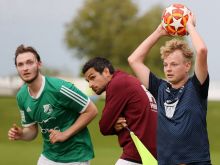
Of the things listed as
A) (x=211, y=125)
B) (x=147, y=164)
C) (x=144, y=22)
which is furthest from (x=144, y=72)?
(x=144, y=22)

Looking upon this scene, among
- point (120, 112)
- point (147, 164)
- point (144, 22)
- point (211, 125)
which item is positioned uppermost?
point (120, 112)

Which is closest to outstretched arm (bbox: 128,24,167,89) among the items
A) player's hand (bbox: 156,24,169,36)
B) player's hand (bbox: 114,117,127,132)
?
player's hand (bbox: 156,24,169,36)

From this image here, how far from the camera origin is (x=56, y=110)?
27.8 ft

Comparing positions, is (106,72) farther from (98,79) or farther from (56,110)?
(56,110)

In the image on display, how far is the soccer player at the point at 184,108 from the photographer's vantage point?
688 cm

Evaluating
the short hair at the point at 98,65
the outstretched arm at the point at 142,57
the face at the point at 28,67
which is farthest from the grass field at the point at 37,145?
the outstretched arm at the point at 142,57

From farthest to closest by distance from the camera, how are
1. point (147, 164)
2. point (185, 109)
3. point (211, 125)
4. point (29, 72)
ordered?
1. point (211, 125)
2. point (29, 72)
3. point (147, 164)
4. point (185, 109)

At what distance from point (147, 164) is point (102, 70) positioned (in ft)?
3.61

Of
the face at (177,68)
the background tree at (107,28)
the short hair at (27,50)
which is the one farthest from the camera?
the background tree at (107,28)

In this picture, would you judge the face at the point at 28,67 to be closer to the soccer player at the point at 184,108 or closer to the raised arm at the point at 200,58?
the soccer player at the point at 184,108

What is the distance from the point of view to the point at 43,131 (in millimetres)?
8633

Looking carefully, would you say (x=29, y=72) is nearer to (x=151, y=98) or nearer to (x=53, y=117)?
(x=53, y=117)

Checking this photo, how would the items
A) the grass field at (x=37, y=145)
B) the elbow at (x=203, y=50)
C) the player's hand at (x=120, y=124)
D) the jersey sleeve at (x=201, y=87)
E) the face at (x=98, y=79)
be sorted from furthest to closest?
the grass field at (x=37, y=145), the face at (x=98, y=79), the player's hand at (x=120, y=124), the jersey sleeve at (x=201, y=87), the elbow at (x=203, y=50)

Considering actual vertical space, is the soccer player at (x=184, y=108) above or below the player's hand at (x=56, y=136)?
above
